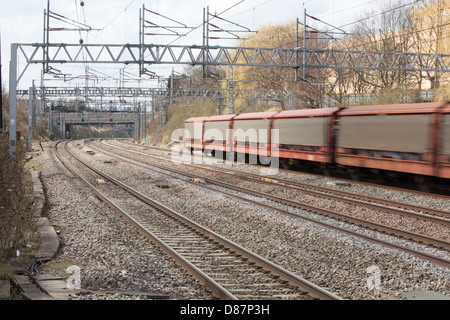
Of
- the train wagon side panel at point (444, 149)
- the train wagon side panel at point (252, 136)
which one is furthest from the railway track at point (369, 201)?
the train wagon side panel at point (252, 136)

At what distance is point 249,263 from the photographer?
7418 mm

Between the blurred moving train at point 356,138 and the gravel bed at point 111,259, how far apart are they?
8.40 m

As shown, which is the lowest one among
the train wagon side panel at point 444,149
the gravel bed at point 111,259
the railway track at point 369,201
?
the gravel bed at point 111,259

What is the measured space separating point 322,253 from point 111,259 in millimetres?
3475

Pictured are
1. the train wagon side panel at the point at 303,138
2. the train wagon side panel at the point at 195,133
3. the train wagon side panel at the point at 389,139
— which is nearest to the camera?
the train wagon side panel at the point at 389,139

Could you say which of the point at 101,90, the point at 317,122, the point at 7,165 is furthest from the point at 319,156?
the point at 101,90

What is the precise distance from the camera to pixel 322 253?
26.3 ft

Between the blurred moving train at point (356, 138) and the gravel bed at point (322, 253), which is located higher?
the blurred moving train at point (356, 138)

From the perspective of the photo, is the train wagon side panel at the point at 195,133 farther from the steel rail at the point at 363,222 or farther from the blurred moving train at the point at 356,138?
the steel rail at the point at 363,222

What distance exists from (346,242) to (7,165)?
7.76 metres

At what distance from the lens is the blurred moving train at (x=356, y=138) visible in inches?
517

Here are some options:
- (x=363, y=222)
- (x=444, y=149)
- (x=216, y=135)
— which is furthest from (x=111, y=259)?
(x=216, y=135)

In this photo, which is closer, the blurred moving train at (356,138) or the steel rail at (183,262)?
the steel rail at (183,262)

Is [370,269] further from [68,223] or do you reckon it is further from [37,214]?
[37,214]
